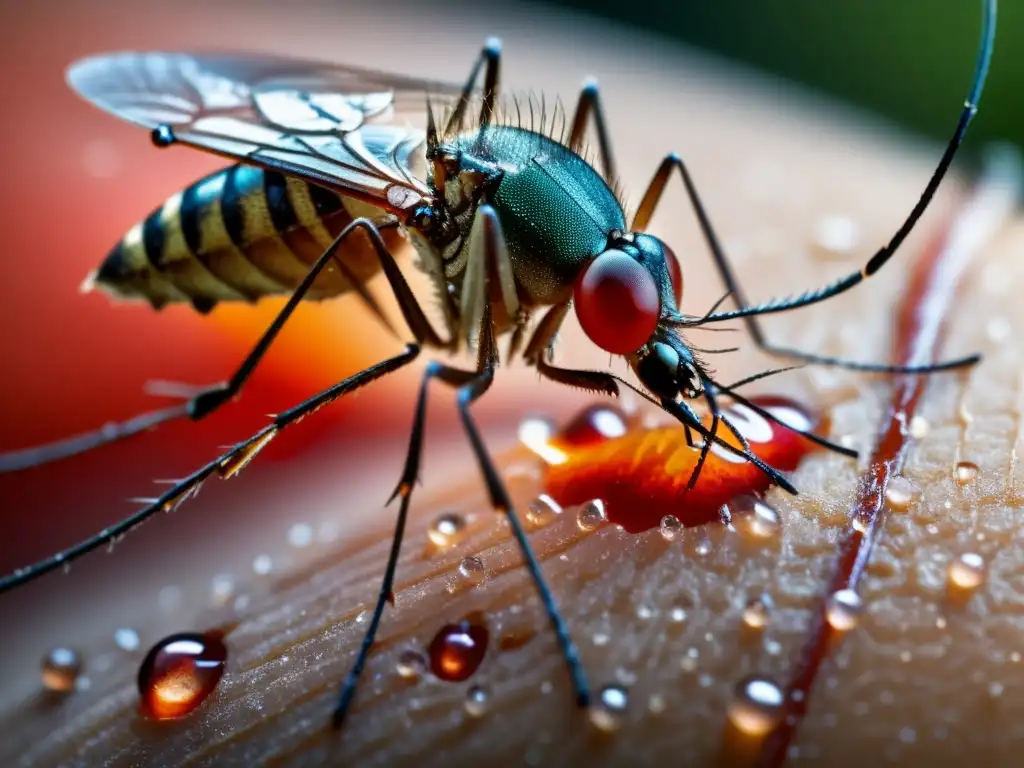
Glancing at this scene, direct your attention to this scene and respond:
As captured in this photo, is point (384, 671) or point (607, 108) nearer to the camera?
point (384, 671)

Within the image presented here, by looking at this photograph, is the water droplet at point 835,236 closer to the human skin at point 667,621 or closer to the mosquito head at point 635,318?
the human skin at point 667,621

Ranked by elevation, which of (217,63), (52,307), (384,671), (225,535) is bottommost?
(384,671)

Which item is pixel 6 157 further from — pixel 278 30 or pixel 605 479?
pixel 605 479

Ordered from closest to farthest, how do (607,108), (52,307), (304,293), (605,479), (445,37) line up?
(605,479), (304,293), (52,307), (607,108), (445,37)

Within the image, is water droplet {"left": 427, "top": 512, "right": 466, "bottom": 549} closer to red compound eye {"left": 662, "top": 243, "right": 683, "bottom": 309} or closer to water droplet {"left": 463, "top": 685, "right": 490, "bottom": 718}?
water droplet {"left": 463, "top": 685, "right": 490, "bottom": 718}

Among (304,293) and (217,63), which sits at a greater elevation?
(217,63)

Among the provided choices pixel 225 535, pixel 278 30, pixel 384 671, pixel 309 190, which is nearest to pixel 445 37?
pixel 278 30

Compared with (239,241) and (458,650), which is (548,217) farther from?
(458,650)

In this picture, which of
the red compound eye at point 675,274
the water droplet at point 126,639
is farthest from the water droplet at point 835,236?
the water droplet at point 126,639

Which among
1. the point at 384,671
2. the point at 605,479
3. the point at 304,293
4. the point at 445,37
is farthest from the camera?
the point at 445,37
